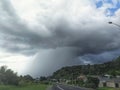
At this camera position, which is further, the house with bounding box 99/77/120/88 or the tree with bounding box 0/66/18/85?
the tree with bounding box 0/66/18/85

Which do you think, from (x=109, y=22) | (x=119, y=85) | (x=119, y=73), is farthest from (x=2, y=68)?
(x=109, y=22)

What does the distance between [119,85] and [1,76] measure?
52304 mm

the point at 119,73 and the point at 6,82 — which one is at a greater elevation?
the point at 119,73

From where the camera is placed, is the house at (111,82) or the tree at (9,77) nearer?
the house at (111,82)

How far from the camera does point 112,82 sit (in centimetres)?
13012

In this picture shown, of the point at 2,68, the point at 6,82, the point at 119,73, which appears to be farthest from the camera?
the point at 119,73

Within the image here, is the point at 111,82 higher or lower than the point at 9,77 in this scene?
lower

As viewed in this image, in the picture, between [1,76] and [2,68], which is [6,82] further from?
[2,68]

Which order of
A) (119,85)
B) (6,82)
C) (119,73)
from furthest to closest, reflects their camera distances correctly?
(119,73), (6,82), (119,85)

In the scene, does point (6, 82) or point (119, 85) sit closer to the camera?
point (119, 85)

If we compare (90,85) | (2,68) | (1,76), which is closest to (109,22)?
(90,85)

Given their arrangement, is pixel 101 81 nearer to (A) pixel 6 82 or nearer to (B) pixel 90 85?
(B) pixel 90 85

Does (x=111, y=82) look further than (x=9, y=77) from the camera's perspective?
No

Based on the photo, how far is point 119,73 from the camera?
193m
